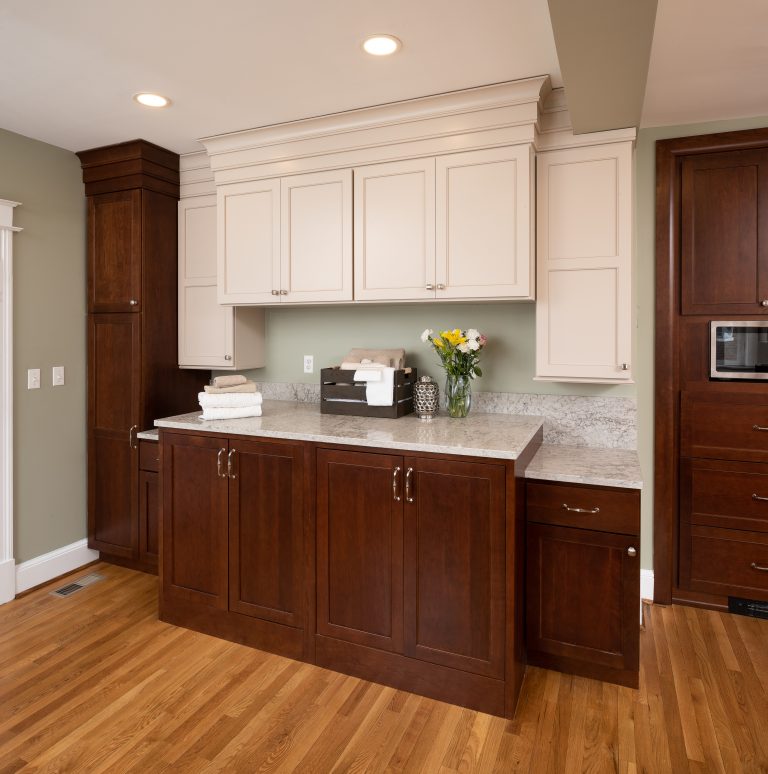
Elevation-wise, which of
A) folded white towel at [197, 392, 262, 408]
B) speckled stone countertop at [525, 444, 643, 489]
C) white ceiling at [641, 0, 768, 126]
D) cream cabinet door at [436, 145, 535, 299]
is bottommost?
speckled stone countertop at [525, 444, 643, 489]

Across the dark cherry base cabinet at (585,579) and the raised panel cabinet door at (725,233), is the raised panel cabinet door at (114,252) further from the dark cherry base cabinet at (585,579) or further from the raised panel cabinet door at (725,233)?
the raised panel cabinet door at (725,233)

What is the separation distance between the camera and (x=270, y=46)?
84.8 inches

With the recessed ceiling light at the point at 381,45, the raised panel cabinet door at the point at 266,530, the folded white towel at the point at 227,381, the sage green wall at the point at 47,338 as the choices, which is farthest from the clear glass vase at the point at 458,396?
the sage green wall at the point at 47,338

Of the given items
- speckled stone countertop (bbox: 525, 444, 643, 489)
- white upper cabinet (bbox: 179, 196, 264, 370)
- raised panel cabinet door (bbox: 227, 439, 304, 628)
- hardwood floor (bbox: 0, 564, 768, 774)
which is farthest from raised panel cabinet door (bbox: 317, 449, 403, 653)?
white upper cabinet (bbox: 179, 196, 264, 370)

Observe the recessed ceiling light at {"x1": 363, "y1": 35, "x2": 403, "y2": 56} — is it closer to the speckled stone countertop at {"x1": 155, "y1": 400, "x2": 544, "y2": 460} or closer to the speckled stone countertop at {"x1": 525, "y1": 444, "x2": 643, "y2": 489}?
the speckled stone countertop at {"x1": 155, "y1": 400, "x2": 544, "y2": 460}

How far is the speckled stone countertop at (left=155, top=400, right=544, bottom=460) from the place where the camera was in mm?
2125

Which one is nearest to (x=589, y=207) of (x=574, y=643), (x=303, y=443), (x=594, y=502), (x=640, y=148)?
(x=640, y=148)

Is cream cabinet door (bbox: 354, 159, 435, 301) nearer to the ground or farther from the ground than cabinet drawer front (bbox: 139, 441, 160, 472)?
farther from the ground

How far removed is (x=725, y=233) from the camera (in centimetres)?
281

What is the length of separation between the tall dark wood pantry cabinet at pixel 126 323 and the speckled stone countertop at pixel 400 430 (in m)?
0.65

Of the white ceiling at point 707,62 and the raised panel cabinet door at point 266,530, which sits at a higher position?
the white ceiling at point 707,62

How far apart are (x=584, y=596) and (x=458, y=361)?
3.81 feet

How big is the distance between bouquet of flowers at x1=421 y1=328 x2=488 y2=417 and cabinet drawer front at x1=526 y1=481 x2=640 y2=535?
0.60 metres

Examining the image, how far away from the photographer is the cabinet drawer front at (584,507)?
2148mm
